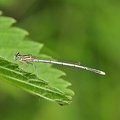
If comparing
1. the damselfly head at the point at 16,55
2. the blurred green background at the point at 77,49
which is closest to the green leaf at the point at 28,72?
the damselfly head at the point at 16,55

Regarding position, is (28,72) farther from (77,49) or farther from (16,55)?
(77,49)

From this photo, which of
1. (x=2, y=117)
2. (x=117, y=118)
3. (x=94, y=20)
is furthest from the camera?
(x=94, y=20)

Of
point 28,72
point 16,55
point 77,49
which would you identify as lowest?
point 28,72

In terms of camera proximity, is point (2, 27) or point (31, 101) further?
point (31, 101)

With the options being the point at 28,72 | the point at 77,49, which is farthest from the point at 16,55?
the point at 77,49

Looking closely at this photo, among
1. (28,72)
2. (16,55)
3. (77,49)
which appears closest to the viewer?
(28,72)

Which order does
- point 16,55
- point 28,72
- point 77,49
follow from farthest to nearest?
point 77,49 → point 16,55 → point 28,72

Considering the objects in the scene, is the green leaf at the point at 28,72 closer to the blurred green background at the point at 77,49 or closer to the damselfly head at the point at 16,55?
the damselfly head at the point at 16,55

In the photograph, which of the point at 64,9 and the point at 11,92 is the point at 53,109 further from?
the point at 64,9

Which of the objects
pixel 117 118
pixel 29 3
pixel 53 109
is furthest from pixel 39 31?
pixel 117 118
